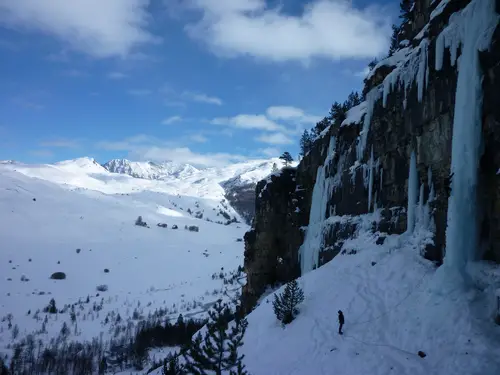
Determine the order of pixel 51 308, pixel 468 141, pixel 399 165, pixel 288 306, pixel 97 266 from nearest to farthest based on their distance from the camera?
pixel 468 141, pixel 288 306, pixel 399 165, pixel 51 308, pixel 97 266

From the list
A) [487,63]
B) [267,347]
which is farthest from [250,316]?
[487,63]

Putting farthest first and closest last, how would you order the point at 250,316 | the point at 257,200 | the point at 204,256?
the point at 204,256 < the point at 257,200 < the point at 250,316

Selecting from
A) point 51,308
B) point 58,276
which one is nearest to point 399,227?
point 51,308

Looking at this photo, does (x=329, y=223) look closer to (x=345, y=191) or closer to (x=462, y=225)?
(x=345, y=191)

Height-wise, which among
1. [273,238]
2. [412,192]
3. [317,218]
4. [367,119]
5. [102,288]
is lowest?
[102,288]

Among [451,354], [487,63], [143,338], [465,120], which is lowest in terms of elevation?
[143,338]

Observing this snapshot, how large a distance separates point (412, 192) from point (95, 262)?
10919cm

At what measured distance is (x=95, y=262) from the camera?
107438 millimetres

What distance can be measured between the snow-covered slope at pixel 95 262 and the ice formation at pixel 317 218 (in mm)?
46275

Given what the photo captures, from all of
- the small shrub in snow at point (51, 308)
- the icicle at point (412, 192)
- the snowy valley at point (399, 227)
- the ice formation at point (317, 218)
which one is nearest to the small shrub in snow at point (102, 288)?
the small shrub in snow at point (51, 308)

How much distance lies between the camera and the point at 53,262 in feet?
330

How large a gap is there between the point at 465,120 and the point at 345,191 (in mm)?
12878

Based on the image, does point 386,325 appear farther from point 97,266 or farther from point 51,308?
point 97,266

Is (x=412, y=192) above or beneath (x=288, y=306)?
above
